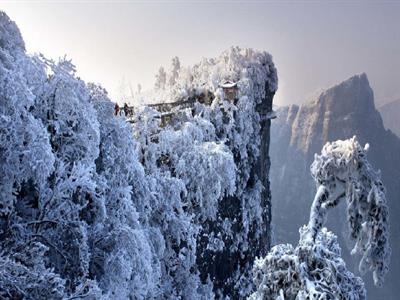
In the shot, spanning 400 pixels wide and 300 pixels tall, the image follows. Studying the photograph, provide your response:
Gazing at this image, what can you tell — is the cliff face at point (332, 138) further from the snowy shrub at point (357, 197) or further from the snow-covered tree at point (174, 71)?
the snowy shrub at point (357, 197)

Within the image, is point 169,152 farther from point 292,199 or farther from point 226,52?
point 292,199

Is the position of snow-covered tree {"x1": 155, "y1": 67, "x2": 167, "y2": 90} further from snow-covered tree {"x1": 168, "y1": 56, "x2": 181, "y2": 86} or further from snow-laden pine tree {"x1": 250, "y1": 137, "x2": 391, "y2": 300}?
snow-laden pine tree {"x1": 250, "y1": 137, "x2": 391, "y2": 300}

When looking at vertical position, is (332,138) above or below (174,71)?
above

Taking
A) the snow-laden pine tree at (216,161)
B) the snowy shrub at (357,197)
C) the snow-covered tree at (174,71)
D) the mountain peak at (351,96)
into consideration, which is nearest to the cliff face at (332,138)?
the mountain peak at (351,96)

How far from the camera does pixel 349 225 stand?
3.94 metres

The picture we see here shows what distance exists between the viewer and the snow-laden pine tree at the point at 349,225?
12.5 feet

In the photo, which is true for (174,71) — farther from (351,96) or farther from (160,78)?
(351,96)

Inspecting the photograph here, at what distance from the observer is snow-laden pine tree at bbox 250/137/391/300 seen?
3811 millimetres

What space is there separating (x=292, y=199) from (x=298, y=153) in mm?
23055

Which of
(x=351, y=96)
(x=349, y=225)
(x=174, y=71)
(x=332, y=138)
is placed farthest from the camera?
(x=351, y=96)

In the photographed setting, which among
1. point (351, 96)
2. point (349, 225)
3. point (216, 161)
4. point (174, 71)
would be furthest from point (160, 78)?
point (351, 96)

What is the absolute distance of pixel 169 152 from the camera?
51.3 feet

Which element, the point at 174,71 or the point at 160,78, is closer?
the point at 174,71

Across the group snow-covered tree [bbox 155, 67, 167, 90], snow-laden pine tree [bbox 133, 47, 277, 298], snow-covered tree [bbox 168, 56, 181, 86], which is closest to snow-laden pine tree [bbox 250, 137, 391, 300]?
snow-laden pine tree [bbox 133, 47, 277, 298]
